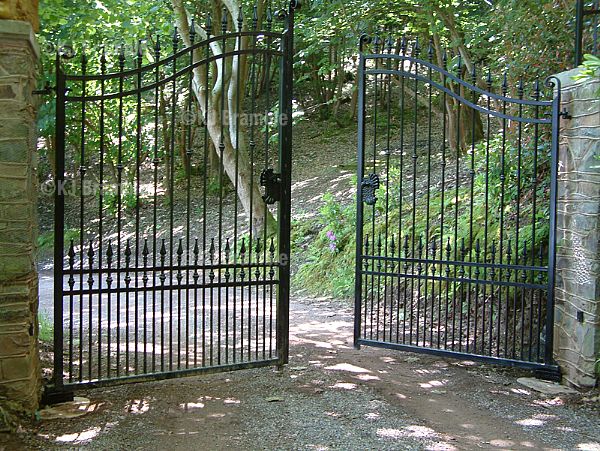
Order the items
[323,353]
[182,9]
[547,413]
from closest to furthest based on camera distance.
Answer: [547,413], [323,353], [182,9]

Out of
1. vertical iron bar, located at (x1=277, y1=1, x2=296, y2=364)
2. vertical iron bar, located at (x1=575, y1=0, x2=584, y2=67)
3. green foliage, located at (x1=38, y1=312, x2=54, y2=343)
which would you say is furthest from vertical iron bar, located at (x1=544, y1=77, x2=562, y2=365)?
green foliage, located at (x1=38, y1=312, x2=54, y2=343)

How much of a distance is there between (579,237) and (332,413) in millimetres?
2557

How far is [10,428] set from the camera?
163 inches

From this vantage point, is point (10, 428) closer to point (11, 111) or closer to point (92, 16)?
point (11, 111)

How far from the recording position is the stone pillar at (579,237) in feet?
17.0

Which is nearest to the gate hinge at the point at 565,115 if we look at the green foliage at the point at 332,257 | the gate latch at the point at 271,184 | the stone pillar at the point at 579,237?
the stone pillar at the point at 579,237

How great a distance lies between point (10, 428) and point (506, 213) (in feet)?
19.7

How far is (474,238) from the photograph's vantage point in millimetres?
8055

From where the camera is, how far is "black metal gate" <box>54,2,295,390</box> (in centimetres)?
493

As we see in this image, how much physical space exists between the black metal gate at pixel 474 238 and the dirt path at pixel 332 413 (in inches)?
18.6

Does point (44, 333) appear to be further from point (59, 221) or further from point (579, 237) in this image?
point (579, 237)

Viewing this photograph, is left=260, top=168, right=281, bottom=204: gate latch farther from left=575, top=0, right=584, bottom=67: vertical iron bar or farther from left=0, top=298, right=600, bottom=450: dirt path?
left=575, top=0, right=584, bottom=67: vertical iron bar

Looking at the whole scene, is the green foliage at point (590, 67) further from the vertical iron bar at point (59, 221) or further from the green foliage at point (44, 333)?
the green foliage at point (44, 333)

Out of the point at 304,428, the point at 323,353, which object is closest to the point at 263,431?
the point at 304,428
